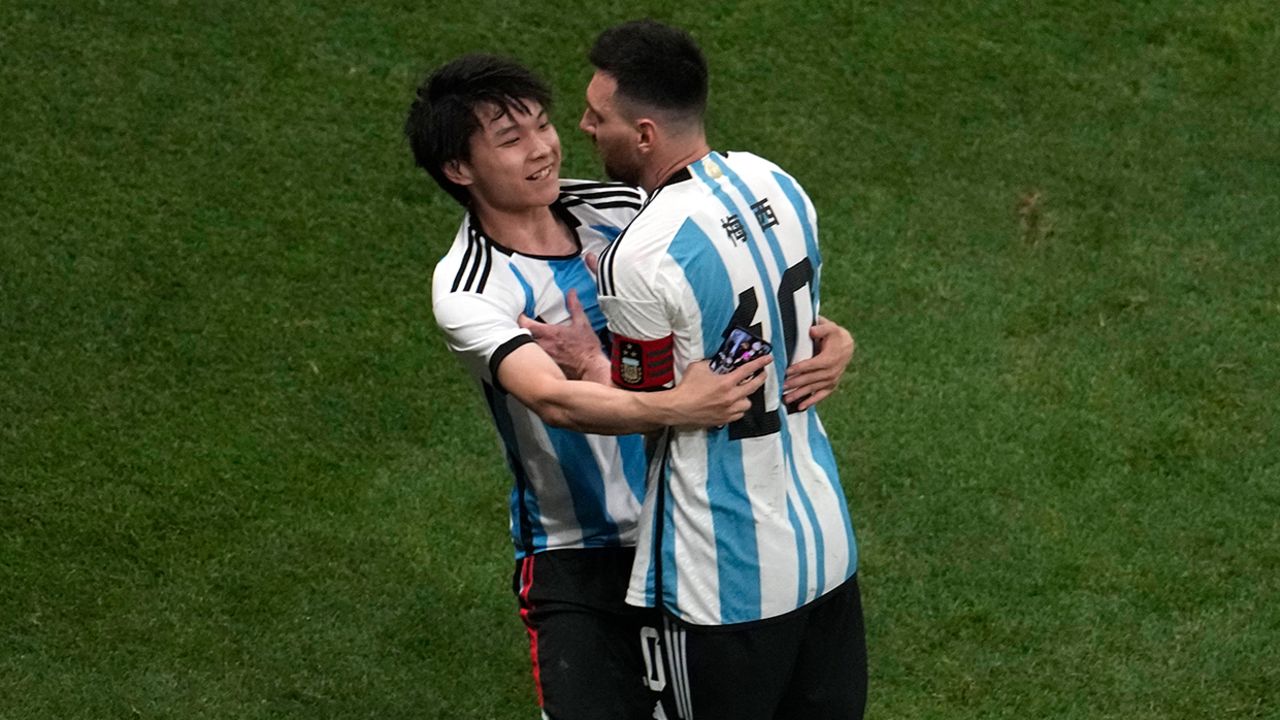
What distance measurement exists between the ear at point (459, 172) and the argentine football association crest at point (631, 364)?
2.15 feet

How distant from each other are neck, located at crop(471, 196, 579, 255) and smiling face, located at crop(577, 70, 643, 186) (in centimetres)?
35

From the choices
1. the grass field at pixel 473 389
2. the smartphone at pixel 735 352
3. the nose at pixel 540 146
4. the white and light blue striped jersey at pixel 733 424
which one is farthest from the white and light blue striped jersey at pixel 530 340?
the grass field at pixel 473 389

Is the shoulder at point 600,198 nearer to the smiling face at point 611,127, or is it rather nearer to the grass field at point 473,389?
the smiling face at point 611,127

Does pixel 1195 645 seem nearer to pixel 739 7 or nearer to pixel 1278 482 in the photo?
pixel 1278 482

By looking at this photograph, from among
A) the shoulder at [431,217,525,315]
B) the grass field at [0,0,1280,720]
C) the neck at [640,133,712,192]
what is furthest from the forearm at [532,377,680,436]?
the grass field at [0,0,1280,720]

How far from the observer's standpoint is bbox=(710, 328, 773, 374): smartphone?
3439mm

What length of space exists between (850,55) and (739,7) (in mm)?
556

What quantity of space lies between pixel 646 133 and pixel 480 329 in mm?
547

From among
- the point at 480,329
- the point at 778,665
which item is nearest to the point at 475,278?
the point at 480,329

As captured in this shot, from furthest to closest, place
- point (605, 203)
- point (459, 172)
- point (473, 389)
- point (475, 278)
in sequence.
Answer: point (473, 389) < point (605, 203) < point (459, 172) < point (475, 278)

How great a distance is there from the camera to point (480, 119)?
383cm

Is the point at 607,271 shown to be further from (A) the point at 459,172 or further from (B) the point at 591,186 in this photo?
(B) the point at 591,186

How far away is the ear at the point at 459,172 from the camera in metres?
3.87

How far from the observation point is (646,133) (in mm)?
3559
